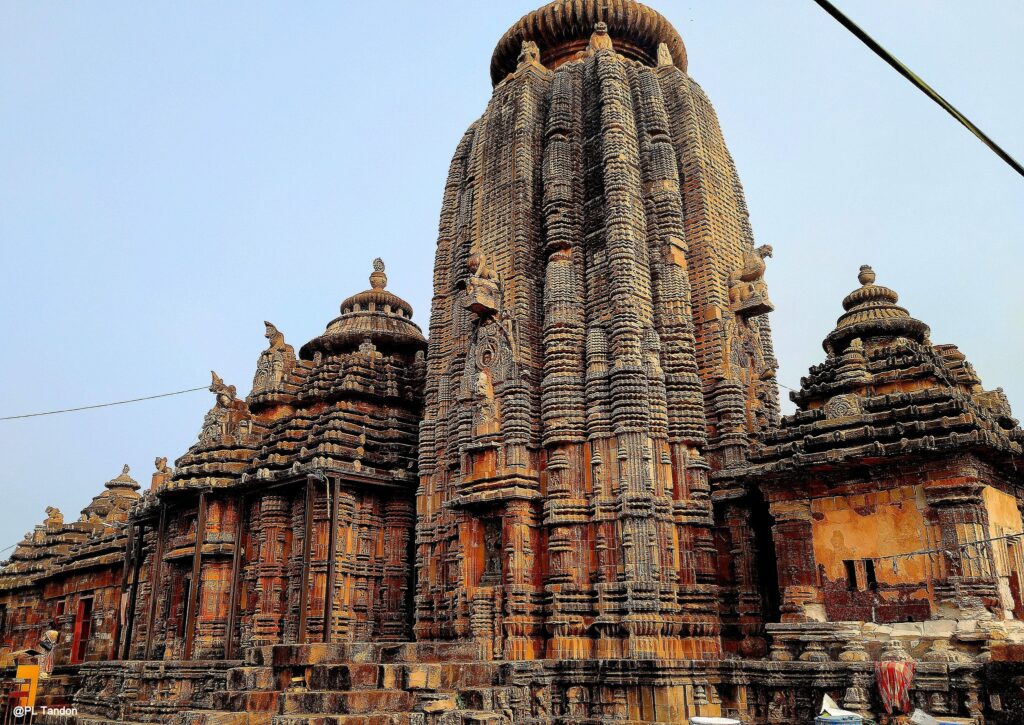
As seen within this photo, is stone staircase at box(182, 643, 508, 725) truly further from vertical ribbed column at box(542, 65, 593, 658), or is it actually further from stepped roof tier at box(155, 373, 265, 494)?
stepped roof tier at box(155, 373, 265, 494)

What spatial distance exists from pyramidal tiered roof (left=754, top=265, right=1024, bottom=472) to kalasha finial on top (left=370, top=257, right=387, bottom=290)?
15297 mm

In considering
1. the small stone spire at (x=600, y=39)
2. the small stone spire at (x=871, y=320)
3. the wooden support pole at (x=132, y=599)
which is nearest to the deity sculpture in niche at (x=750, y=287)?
the small stone spire at (x=871, y=320)

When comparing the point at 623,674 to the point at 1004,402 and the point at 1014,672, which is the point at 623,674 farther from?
the point at 1004,402

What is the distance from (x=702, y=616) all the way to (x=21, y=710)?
1493 centimetres

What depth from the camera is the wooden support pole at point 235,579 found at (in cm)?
2201

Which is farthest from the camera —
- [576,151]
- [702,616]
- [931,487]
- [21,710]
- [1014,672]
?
[576,151]

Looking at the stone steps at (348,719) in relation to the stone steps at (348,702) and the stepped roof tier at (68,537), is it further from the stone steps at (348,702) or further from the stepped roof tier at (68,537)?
the stepped roof tier at (68,537)

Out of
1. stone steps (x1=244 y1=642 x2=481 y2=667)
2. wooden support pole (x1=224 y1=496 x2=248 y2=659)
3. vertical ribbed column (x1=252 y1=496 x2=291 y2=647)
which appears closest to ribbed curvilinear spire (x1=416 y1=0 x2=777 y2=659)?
stone steps (x1=244 y1=642 x2=481 y2=667)

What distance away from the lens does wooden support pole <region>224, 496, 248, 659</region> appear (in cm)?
2201

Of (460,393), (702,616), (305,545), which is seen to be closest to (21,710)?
(305,545)

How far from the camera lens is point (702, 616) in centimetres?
1622

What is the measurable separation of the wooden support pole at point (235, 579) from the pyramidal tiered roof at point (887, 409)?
14204 mm

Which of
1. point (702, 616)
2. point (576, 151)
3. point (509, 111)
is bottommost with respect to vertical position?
point (702, 616)

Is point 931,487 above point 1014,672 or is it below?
above
